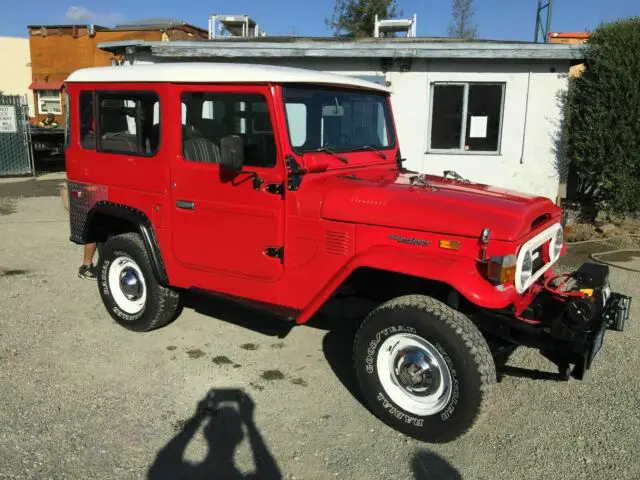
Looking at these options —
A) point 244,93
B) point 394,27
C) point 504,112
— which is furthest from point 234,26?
point 244,93

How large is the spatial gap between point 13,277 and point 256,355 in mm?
3568

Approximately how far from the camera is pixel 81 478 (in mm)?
2941

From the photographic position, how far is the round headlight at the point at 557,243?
3.75m

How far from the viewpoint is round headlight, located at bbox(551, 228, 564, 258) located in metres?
3.75

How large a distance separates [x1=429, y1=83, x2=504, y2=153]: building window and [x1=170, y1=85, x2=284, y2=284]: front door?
7.03 m

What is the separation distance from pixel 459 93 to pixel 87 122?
7.30m

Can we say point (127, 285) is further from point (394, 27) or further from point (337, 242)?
point (394, 27)

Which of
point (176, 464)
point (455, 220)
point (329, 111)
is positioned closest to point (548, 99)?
point (329, 111)

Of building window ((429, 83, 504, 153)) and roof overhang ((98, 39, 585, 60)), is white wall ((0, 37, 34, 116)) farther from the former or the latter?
building window ((429, 83, 504, 153))

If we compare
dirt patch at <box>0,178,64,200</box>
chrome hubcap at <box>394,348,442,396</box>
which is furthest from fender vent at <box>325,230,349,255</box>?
dirt patch at <box>0,178,64,200</box>

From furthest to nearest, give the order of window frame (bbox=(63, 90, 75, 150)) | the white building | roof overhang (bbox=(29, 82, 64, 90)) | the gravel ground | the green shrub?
1. roof overhang (bbox=(29, 82, 64, 90))
2. the white building
3. the green shrub
4. window frame (bbox=(63, 90, 75, 150))
5. the gravel ground

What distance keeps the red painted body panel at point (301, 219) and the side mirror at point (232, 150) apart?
21 centimetres

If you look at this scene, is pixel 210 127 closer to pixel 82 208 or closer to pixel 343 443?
pixel 82 208

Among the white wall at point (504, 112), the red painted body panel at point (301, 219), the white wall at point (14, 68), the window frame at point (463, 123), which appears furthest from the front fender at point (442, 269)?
the white wall at point (14, 68)
